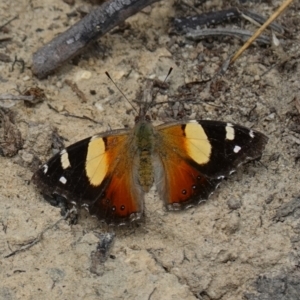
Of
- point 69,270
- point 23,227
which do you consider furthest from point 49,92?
point 69,270

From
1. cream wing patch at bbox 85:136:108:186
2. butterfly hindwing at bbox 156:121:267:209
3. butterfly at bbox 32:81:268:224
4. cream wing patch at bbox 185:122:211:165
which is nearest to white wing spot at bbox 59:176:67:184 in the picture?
butterfly at bbox 32:81:268:224

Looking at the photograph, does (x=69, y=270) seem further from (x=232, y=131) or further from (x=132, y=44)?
(x=132, y=44)

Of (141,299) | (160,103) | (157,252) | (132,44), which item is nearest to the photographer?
(141,299)

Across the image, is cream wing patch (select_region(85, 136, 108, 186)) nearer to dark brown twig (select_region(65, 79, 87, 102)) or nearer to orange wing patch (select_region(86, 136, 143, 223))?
orange wing patch (select_region(86, 136, 143, 223))

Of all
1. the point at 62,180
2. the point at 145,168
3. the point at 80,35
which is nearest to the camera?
the point at 62,180

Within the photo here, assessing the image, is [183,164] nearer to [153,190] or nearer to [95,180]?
[153,190]

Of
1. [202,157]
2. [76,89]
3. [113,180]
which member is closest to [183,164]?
[202,157]
